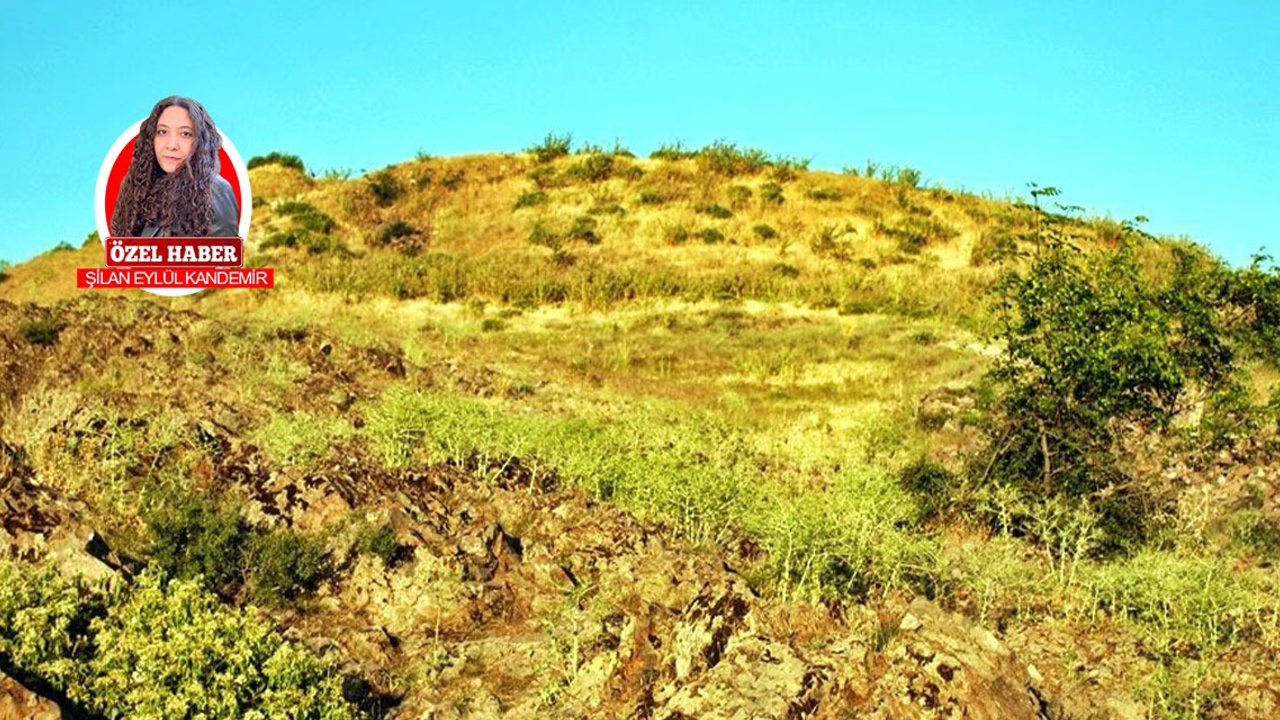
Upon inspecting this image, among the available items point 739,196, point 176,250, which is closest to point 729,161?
point 739,196

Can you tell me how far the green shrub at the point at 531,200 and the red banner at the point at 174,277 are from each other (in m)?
10.8

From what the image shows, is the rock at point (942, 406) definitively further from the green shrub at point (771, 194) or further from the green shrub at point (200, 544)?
the green shrub at point (771, 194)

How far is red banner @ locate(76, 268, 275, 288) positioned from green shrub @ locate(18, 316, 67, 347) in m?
11.8

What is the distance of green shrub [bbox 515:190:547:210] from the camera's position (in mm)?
47250

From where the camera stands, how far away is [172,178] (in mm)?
19906

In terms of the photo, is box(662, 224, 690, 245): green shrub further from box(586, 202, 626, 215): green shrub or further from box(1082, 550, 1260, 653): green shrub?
box(1082, 550, 1260, 653): green shrub

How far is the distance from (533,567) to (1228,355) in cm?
1090

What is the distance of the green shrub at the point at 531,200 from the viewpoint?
155ft

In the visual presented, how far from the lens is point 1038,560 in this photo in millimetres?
13492

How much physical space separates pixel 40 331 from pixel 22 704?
518 inches

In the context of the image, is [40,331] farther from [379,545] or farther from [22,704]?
[22,704]

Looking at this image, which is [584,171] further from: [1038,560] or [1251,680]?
[1251,680]

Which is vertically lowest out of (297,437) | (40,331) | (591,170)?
(297,437)

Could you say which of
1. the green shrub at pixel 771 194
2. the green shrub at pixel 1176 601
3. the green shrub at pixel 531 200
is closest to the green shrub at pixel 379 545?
the green shrub at pixel 1176 601
